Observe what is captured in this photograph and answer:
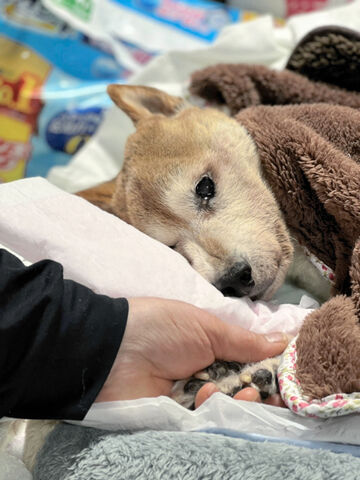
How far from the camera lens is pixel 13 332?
3.09 ft

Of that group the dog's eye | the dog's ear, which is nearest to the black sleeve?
the dog's eye

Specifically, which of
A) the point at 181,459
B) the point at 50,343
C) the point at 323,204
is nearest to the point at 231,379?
the point at 181,459

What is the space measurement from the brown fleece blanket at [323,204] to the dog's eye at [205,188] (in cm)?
14

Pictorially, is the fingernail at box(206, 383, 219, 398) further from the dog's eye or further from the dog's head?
the dog's eye

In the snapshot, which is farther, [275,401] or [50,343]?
[275,401]

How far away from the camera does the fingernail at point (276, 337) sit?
1181mm

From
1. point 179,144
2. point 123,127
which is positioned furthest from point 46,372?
point 123,127

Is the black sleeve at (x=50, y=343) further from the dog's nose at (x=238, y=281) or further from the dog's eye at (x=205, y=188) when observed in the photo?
the dog's eye at (x=205, y=188)

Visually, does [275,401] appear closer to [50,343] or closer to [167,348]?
[167,348]

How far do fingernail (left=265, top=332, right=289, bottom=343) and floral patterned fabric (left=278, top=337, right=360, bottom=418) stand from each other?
7 cm

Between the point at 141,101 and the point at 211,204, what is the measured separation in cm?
56

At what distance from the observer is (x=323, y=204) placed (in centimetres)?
132

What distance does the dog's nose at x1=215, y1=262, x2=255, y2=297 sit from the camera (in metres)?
1.28

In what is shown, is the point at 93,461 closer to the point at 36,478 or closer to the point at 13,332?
the point at 36,478
